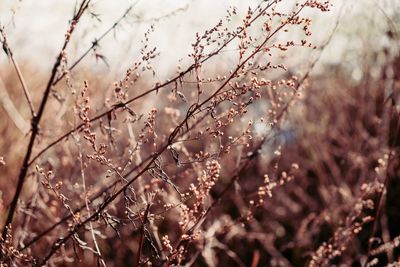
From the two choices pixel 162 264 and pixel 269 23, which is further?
pixel 162 264

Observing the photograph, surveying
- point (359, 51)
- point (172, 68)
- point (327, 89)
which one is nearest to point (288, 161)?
point (327, 89)

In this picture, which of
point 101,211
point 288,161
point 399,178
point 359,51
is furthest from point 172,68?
point 101,211

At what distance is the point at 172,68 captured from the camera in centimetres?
522

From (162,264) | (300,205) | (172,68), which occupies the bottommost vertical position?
(162,264)

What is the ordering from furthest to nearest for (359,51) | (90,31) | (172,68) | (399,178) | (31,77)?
(31,77) → (399,178) → (359,51) → (172,68) → (90,31)

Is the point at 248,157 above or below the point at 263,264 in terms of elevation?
below

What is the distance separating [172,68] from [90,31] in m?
2.99

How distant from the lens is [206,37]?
149 centimetres

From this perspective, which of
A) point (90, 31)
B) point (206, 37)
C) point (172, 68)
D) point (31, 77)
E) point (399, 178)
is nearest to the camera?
point (206, 37)

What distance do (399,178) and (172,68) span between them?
3.44 m

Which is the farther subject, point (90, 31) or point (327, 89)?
point (327, 89)

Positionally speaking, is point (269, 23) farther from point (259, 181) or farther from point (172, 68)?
point (259, 181)

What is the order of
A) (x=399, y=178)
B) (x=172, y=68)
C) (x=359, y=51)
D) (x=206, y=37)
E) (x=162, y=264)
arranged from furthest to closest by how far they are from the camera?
(x=399, y=178), (x=359, y=51), (x=172, y=68), (x=162, y=264), (x=206, y=37)

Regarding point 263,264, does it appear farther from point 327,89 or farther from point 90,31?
point 90,31
